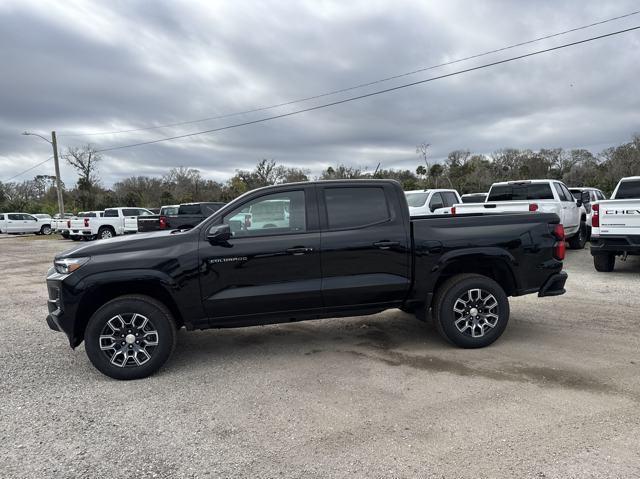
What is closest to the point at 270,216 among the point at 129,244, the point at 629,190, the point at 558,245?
the point at 129,244

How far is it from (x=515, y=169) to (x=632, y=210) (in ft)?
182

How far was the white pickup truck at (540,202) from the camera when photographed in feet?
35.8

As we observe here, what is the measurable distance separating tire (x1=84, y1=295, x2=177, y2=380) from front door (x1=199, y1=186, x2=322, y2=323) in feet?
1.61

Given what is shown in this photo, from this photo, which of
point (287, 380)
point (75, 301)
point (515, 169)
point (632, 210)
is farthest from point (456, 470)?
point (515, 169)

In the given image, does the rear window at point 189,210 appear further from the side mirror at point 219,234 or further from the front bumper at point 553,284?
the front bumper at point 553,284

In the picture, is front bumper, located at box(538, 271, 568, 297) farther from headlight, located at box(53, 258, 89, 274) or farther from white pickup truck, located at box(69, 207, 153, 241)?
white pickup truck, located at box(69, 207, 153, 241)

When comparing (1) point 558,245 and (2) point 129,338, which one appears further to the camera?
(1) point 558,245

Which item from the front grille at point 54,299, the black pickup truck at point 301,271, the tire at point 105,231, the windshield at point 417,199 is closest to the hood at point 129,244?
the black pickup truck at point 301,271

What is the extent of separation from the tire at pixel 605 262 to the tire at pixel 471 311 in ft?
19.9

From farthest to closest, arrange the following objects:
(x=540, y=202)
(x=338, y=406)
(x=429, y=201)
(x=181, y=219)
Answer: (x=181, y=219), (x=429, y=201), (x=540, y=202), (x=338, y=406)

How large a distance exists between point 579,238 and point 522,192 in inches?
111

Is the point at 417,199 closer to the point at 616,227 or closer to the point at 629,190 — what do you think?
the point at 629,190

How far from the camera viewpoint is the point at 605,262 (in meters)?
9.56

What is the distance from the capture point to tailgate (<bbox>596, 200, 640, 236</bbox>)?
839cm
